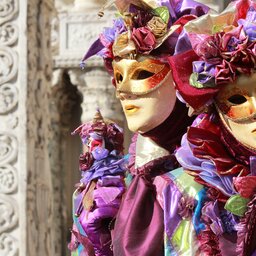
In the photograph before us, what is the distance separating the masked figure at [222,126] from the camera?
3.77m

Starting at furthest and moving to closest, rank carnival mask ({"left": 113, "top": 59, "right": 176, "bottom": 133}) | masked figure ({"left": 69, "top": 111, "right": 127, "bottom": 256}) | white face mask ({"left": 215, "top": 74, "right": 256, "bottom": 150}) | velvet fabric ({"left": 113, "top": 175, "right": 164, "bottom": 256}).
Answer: masked figure ({"left": 69, "top": 111, "right": 127, "bottom": 256})
carnival mask ({"left": 113, "top": 59, "right": 176, "bottom": 133})
velvet fabric ({"left": 113, "top": 175, "right": 164, "bottom": 256})
white face mask ({"left": 215, "top": 74, "right": 256, "bottom": 150})

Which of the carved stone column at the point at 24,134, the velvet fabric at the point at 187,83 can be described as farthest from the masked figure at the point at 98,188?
the carved stone column at the point at 24,134

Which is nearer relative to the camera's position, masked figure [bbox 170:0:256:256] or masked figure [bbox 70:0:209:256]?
masked figure [bbox 170:0:256:256]

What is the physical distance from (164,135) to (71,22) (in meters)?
6.31

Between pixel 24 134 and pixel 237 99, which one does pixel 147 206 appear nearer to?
pixel 237 99

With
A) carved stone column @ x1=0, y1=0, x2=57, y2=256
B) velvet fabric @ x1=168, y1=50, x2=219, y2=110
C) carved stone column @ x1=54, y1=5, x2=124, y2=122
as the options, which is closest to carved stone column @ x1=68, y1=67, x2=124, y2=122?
Result: carved stone column @ x1=54, y1=5, x2=124, y2=122

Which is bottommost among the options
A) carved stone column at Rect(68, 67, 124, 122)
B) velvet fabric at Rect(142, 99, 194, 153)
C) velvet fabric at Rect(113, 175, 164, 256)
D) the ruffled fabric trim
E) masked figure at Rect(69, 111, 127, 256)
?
carved stone column at Rect(68, 67, 124, 122)

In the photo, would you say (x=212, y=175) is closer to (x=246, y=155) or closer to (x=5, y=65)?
(x=246, y=155)

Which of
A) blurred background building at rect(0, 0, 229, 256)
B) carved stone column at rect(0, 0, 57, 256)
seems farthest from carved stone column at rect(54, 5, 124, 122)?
carved stone column at rect(0, 0, 57, 256)

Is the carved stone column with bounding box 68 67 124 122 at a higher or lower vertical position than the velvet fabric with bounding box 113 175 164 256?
lower

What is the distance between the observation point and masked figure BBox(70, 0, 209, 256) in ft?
13.3

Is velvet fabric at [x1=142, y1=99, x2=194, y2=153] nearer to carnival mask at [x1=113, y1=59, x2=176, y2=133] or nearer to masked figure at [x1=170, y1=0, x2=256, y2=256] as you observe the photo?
carnival mask at [x1=113, y1=59, x2=176, y2=133]

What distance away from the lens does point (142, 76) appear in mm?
4176

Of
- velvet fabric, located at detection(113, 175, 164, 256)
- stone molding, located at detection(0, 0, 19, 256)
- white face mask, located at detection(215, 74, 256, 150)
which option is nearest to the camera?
white face mask, located at detection(215, 74, 256, 150)
